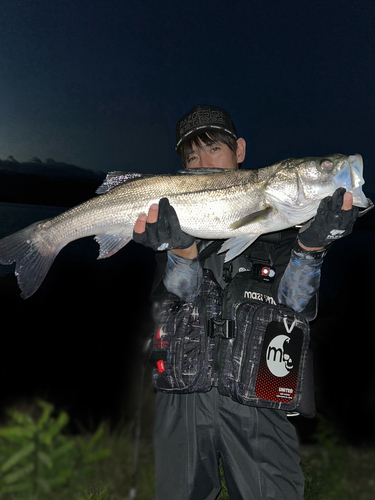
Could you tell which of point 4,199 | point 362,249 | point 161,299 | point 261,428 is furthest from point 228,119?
point 4,199

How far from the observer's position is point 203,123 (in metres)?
3.69

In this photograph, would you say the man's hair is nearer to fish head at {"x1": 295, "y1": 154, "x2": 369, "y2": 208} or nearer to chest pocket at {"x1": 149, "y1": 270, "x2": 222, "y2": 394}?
fish head at {"x1": 295, "y1": 154, "x2": 369, "y2": 208}

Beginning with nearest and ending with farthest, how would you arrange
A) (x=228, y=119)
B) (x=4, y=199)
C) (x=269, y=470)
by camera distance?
1. (x=269, y=470)
2. (x=228, y=119)
3. (x=4, y=199)

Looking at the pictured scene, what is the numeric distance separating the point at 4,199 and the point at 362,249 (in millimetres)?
51409

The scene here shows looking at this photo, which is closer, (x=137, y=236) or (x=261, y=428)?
(x=261, y=428)

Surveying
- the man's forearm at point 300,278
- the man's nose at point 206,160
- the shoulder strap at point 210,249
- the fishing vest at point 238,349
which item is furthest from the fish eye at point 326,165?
the man's nose at point 206,160

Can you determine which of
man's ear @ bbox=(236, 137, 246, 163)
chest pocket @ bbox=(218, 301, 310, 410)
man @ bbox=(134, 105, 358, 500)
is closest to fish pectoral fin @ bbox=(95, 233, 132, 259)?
man @ bbox=(134, 105, 358, 500)

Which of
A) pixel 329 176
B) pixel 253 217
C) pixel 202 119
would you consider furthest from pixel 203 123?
pixel 329 176

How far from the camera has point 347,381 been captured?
882cm

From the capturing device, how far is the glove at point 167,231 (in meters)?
2.90

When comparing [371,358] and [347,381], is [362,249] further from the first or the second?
[347,381]

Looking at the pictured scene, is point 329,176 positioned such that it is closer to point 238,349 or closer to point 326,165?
point 326,165

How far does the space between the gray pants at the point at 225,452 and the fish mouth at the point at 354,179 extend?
1732 millimetres

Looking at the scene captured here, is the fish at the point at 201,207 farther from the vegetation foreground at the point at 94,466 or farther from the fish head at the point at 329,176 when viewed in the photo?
the vegetation foreground at the point at 94,466
